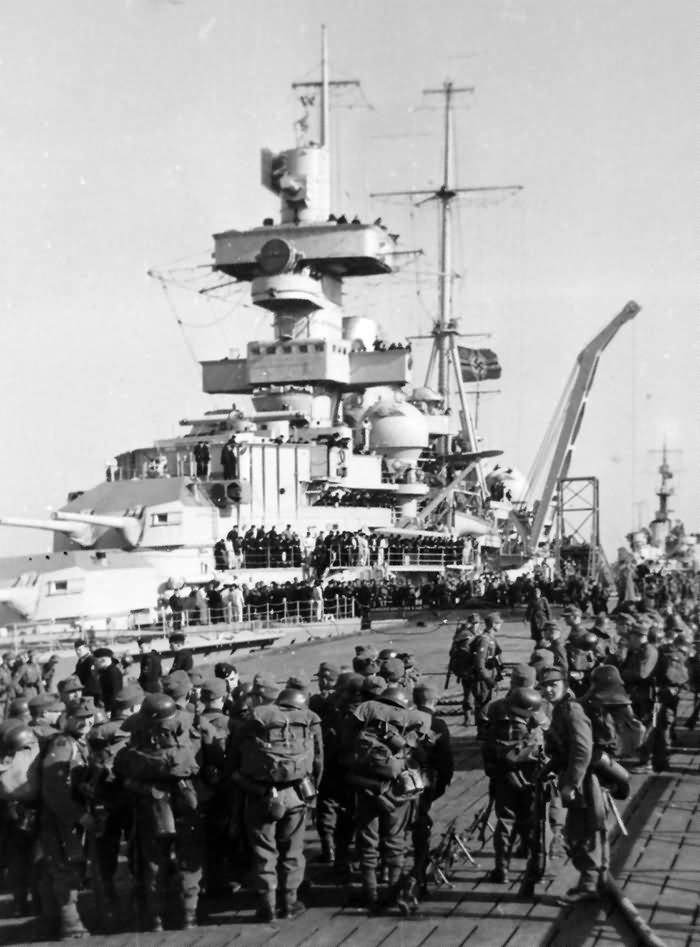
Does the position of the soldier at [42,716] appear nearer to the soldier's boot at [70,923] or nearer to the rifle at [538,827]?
the soldier's boot at [70,923]

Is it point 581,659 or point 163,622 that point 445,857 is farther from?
point 163,622

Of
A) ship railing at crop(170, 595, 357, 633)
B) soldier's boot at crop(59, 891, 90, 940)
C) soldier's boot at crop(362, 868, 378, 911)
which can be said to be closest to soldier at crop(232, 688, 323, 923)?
soldier's boot at crop(362, 868, 378, 911)

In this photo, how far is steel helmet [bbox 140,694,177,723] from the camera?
6055 millimetres

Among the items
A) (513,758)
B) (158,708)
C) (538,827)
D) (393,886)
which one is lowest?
(393,886)

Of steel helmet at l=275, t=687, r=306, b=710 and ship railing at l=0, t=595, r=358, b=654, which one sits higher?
steel helmet at l=275, t=687, r=306, b=710

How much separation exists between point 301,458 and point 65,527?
267 inches

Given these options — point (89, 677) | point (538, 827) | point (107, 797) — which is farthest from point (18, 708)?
point (89, 677)

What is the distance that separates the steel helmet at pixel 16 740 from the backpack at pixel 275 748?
3.79 feet

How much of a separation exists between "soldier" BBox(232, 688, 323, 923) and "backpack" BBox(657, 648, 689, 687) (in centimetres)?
414

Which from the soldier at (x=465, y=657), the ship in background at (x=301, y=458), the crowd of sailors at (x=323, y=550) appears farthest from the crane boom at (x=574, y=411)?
the soldier at (x=465, y=657)

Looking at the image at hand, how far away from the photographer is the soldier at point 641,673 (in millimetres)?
9367

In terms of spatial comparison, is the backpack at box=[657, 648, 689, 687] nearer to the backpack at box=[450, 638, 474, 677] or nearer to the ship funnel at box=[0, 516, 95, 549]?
the backpack at box=[450, 638, 474, 677]

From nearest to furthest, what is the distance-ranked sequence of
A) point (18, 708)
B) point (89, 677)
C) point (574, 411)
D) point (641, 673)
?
1. point (18, 708)
2. point (641, 673)
3. point (89, 677)
4. point (574, 411)

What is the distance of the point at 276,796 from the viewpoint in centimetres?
605
